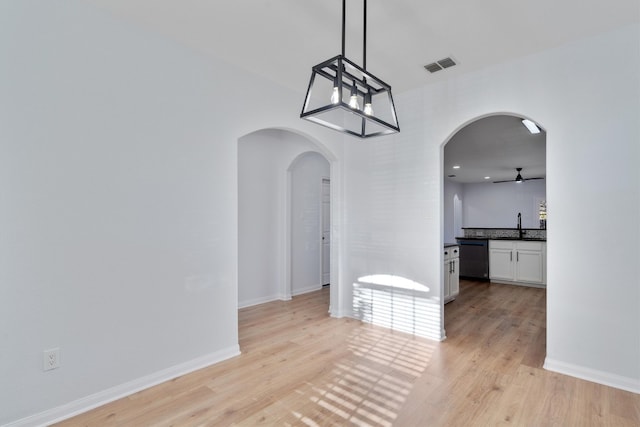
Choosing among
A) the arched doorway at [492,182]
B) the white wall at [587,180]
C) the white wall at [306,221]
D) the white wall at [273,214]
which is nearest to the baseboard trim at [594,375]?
the white wall at [587,180]

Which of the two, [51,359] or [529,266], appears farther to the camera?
[529,266]

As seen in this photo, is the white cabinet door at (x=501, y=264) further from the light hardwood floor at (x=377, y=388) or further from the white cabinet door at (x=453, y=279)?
the light hardwood floor at (x=377, y=388)

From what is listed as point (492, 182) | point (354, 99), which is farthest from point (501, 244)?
point (354, 99)

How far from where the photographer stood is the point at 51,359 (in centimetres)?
205

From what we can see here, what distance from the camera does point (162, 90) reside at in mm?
2598

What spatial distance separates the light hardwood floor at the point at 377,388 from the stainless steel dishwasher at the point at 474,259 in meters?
3.06

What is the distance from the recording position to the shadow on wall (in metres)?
3.50

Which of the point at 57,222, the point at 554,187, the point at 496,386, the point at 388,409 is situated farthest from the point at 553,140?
the point at 57,222

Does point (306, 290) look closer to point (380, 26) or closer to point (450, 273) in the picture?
point (450, 273)

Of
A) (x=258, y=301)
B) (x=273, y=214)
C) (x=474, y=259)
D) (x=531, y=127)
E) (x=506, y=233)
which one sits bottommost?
(x=258, y=301)

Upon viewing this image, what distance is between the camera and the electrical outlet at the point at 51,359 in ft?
6.66

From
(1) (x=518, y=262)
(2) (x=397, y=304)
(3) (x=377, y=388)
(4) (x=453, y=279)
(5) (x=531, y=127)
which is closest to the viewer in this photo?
(3) (x=377, y=388)

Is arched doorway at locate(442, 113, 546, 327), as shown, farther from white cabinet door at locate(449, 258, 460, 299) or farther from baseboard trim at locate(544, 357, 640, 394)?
baseboard trim at locate(544, 357, 640, 394)

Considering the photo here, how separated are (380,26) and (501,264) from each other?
18.7 ft
